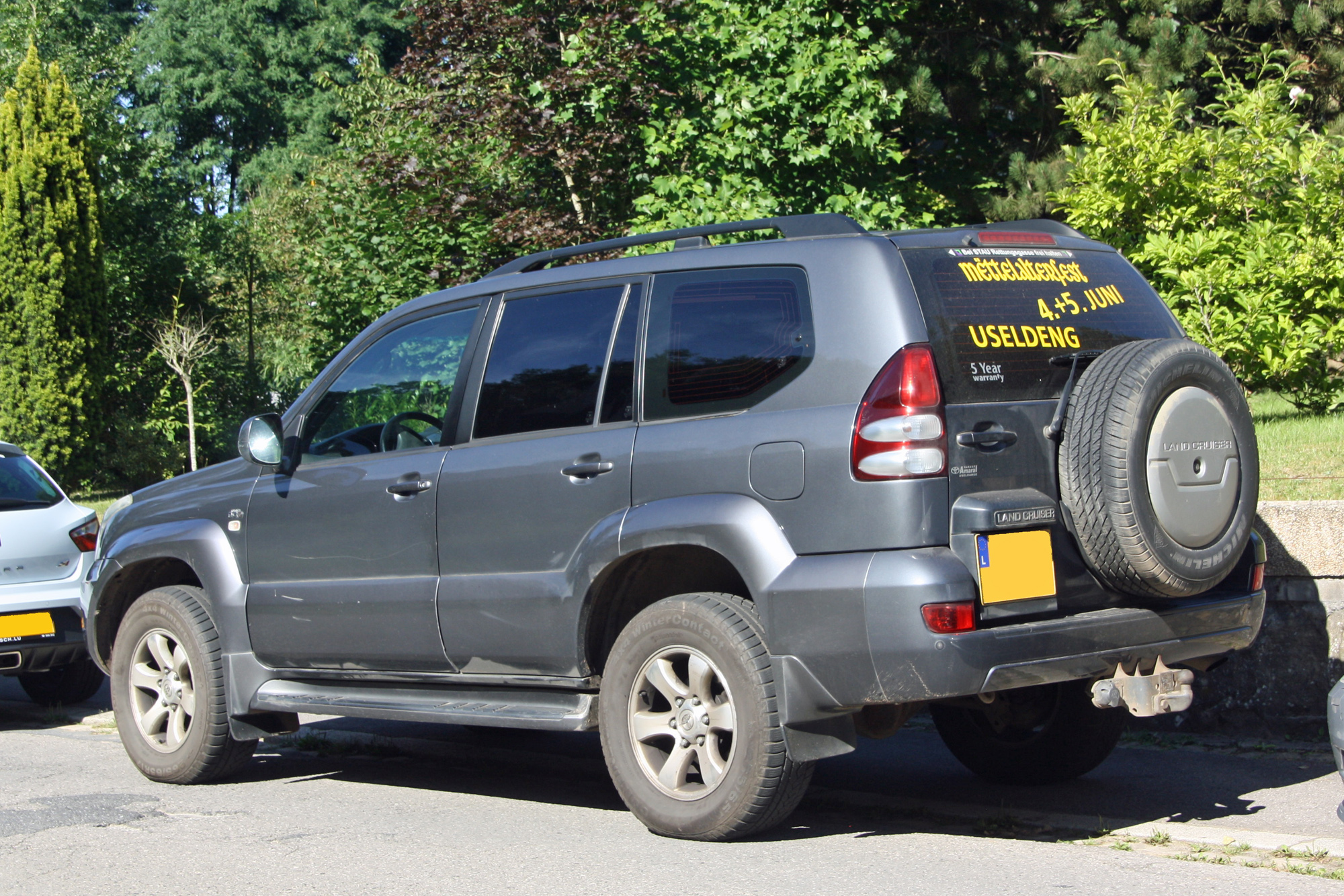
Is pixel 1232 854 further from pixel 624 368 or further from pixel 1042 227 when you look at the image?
pixel 624 368

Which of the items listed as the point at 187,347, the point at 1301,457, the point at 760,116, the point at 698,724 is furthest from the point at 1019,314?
the point at 187,347

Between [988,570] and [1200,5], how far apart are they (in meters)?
15.7

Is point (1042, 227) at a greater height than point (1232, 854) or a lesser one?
greater

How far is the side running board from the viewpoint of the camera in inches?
198

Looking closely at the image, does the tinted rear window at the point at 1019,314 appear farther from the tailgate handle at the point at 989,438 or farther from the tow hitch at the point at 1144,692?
the tow hitch at the point at 1144,692

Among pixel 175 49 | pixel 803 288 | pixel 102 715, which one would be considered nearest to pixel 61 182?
pixel 102 715

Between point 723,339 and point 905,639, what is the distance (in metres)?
1.28

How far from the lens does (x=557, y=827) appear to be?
5270 mm

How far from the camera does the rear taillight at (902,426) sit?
4227 mm

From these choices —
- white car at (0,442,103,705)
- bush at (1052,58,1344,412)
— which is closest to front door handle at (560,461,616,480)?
white car at (0,442,103,705)

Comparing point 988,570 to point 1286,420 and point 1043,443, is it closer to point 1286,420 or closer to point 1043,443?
point 1043,443

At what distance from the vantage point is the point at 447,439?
5.54m

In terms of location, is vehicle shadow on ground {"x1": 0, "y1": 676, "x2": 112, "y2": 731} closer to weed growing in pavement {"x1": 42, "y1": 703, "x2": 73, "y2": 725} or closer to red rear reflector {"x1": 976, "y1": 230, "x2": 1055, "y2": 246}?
weed growing in pavement {"x1": 42, "y1": 703, "x2": 73, "y2": 725}

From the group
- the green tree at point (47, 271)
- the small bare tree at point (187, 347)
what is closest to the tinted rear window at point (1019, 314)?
the green tree at point (47, 271)
